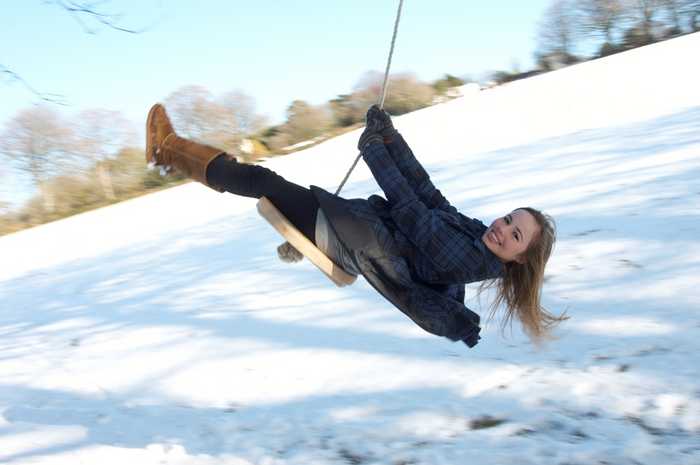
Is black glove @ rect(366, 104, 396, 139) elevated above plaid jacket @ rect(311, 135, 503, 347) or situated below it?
above

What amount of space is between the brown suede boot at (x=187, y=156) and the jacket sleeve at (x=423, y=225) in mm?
674

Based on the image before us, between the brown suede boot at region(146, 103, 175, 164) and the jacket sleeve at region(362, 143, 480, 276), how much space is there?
1.02m

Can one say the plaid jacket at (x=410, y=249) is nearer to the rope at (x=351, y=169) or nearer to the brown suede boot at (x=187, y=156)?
the rope at (x=351, y=169)

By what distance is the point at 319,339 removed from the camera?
168 inches

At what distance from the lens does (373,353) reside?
12.8ft

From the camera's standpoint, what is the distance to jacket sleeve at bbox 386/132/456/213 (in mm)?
2674

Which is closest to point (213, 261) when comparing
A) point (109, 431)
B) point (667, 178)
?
point (109, 431)

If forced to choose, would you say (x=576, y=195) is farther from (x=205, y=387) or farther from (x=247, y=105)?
(x=247, y=105)

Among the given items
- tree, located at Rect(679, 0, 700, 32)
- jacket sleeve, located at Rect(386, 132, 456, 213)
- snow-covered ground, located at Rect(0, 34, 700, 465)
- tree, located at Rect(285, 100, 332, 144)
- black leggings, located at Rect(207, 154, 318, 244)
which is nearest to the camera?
black leggings, located at Rect(207, 154, 318, 244)

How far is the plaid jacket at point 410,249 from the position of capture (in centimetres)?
248

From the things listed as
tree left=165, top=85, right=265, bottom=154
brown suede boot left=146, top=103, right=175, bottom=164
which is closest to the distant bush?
tree left=165, top=85, right=265, bottom=154

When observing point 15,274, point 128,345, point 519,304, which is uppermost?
point 519,304

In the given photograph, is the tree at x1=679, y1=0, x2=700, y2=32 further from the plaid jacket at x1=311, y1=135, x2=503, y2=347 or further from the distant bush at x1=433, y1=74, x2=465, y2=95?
the plaid jacket at x1=311, y1=135, x2=503, y2=347

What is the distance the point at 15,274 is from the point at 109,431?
583 cm
